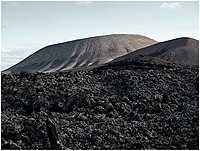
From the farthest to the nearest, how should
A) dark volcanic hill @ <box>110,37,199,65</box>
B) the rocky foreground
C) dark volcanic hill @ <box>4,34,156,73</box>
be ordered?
dark volcanic hill @ <box>4,34,156,73</box>
dark volcanic hill @ <box>110,37,199,65</box>
the rocky foreground

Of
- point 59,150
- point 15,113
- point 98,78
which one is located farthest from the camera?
point 98,78

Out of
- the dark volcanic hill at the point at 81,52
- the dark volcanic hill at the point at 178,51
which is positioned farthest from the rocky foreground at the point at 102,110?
the dark volcanic hill at the point at 81,52

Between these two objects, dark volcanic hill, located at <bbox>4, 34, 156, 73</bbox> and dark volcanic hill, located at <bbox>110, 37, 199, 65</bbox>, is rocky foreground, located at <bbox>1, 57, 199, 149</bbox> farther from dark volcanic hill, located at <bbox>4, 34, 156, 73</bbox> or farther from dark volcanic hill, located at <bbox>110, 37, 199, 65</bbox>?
dark volcanic hill, located at <bbox>4, 34, 156, 73</bbox>

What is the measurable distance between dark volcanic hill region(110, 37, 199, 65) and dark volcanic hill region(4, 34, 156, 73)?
17515mm

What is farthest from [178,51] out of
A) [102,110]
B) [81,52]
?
[102,110]

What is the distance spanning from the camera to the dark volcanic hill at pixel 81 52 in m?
71.8

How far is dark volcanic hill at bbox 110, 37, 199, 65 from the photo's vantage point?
41731 mm

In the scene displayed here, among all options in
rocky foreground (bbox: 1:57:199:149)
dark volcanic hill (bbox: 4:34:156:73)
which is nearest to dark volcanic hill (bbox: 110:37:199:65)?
dark volcanic hill (bbox: 4:34:156:73)

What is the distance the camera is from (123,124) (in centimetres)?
867

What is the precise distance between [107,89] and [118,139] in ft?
8.72

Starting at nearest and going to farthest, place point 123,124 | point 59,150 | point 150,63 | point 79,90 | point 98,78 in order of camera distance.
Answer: point 59,150, point 123,124, point 79,90, point 98,78, point 150,63

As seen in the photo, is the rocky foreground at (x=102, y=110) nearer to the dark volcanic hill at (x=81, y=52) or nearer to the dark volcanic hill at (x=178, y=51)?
the dark volcanic hill at (x=178, y=51)

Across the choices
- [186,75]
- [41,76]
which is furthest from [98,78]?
[186,75]

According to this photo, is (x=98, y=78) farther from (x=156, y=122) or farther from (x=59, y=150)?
(x=59, y=150)
